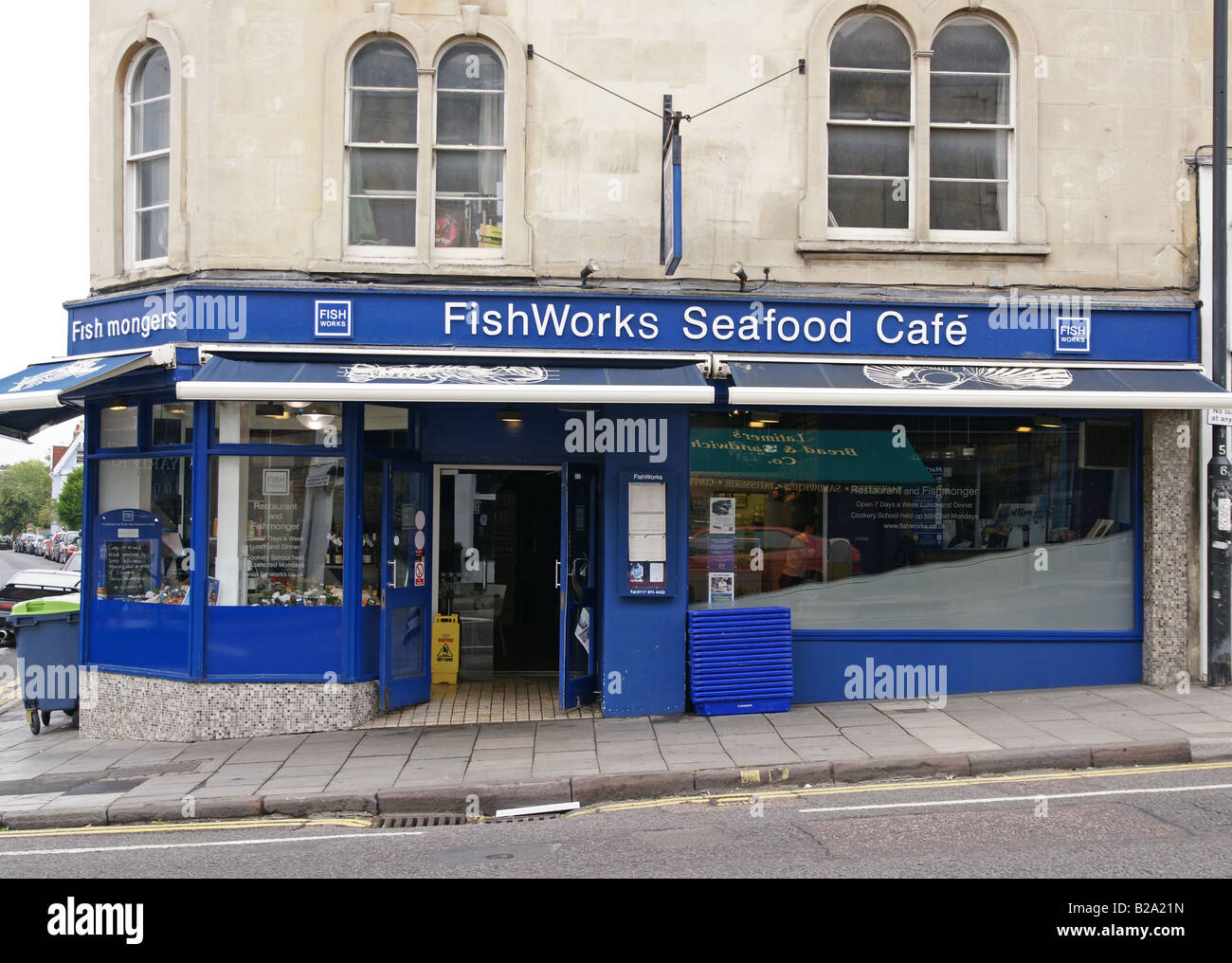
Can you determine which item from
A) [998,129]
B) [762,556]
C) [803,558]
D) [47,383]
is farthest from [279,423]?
[998,129]

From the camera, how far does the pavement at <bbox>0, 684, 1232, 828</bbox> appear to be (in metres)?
7.32

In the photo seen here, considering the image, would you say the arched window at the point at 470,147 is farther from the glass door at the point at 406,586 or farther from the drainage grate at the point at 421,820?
the drainage grate at the point at 421,820

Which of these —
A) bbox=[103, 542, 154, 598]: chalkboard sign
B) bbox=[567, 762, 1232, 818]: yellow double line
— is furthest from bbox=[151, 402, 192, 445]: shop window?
bbox=[567, 762, 1232, 818]: yellow double line

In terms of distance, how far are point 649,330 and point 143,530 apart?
5684mm

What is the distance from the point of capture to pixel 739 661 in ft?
31.0

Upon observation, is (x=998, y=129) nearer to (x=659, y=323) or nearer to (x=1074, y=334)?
(x=1074, y=334)

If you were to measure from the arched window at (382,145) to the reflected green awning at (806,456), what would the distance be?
3.86m

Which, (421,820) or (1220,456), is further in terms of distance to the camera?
(1220,456)

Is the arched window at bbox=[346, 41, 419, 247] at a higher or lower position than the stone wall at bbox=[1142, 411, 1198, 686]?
higher

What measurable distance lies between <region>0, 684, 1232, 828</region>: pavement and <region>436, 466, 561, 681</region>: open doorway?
2.35 meters

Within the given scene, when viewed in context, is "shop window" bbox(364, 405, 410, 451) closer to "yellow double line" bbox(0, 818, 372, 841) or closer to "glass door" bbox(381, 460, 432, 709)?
"glass door" bbox(381, 460, 432, 709)

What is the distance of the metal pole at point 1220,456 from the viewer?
390 inches

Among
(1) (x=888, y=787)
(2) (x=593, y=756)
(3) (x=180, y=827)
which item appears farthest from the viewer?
(2) (x=593, y=756)

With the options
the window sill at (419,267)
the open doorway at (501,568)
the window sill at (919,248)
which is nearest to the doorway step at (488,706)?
the open doorway at (501,568)
